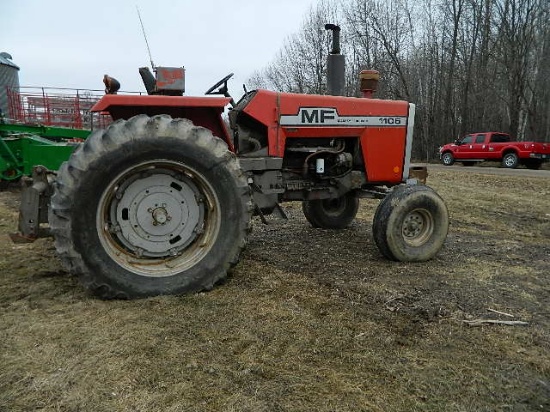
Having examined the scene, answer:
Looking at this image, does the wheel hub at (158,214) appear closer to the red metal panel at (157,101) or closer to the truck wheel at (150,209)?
the truck wheel at (150,209)

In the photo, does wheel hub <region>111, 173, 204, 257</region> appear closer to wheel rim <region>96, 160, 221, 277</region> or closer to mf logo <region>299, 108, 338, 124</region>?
wheel rim <region>96, 160, 221, 277</region>

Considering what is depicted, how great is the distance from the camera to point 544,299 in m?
3.46

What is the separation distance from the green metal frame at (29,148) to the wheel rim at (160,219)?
3.89 m

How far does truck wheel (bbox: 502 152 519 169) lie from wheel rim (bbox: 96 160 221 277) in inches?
801

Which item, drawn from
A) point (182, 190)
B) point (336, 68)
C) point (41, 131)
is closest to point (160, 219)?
point (182, 190)

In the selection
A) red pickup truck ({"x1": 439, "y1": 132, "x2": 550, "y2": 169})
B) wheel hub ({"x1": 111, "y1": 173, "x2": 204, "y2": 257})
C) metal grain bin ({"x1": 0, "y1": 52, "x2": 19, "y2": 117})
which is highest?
metal grain bin ({"x1": 0, "y1": 52, "x2": 19, "y2": 117})

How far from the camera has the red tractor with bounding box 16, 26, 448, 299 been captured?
3.02m

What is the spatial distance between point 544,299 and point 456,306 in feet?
2.57

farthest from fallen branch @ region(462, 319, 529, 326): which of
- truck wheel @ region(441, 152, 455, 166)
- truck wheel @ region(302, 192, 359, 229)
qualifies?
truck wheel @ region(441, 152, 455, 166)

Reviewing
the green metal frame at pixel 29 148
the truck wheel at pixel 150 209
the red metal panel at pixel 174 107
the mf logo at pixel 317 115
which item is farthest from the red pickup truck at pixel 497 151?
the truck wheel at pixel 150 209

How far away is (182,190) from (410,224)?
2.21 metres

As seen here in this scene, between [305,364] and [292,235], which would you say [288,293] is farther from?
[292,235]

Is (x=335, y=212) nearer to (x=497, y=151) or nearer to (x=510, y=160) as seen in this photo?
(x=510, y=160)

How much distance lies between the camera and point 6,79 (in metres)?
16.4
